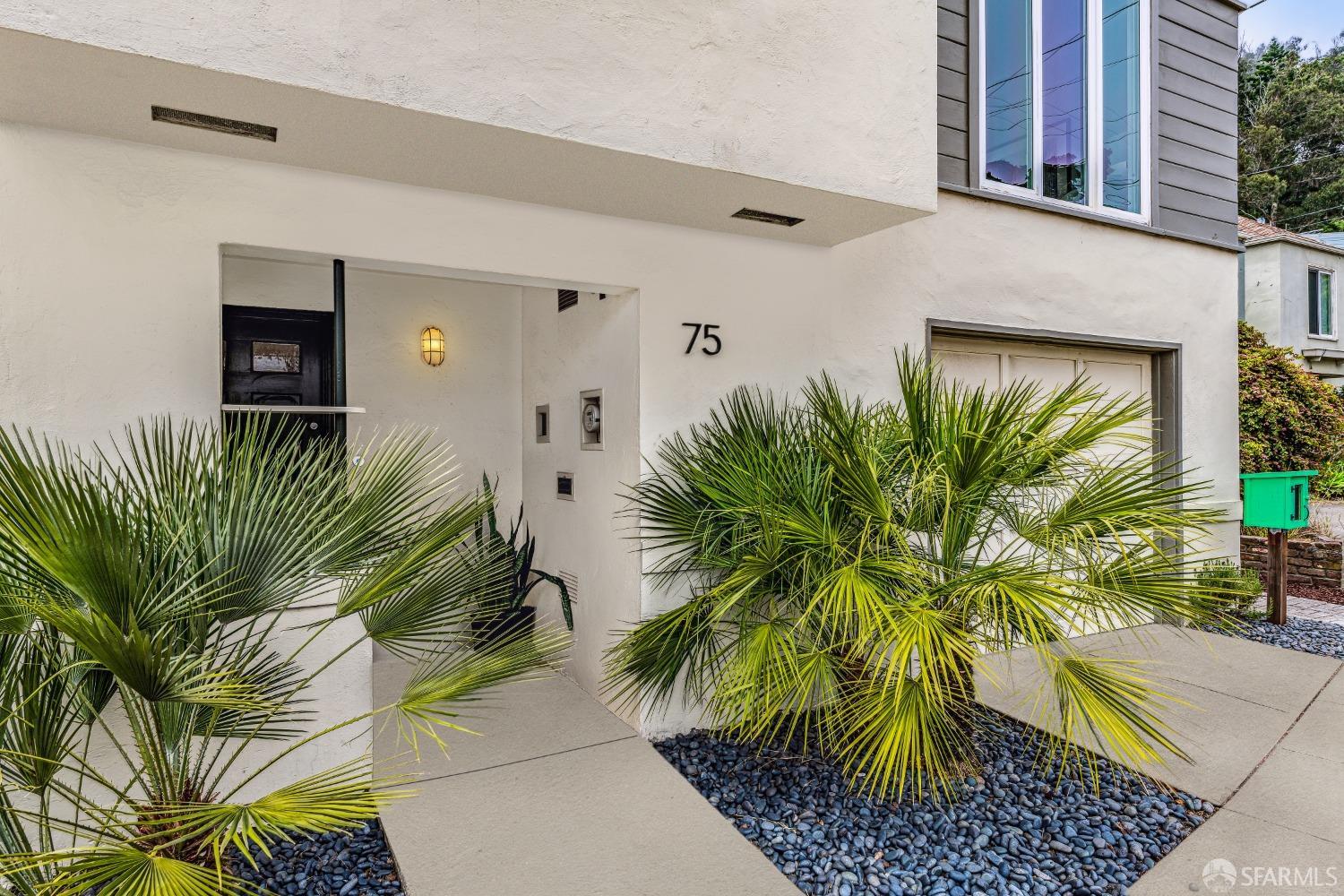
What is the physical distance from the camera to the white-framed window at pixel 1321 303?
1689cm

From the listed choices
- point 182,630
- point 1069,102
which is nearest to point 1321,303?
point 1069,102

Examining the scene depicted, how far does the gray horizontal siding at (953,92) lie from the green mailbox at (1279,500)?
371cm

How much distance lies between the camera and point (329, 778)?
195 cm

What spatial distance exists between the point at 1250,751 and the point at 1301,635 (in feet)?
9.81

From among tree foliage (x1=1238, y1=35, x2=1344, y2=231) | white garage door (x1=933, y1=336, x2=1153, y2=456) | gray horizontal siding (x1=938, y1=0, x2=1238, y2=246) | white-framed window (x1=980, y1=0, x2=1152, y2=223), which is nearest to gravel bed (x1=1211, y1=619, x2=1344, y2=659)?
Answer: white garage door (x1=933, y1=336, x2=1153, y2=456)

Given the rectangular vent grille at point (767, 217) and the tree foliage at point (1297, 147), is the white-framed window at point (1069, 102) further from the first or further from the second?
the tree foliage at point (1297, 147)

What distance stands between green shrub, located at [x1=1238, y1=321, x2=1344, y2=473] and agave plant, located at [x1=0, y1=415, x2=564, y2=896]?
11.2m

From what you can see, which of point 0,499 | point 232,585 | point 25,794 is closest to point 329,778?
point 232,585

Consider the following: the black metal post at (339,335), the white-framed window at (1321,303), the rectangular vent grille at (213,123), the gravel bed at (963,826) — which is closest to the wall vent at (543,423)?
the black metal post at (339,335)

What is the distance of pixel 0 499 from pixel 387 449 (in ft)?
3.56

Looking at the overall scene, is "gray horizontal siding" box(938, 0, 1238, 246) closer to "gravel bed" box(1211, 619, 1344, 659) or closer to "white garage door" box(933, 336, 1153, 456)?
"white garage door" box(933, 336, 1153, 456)

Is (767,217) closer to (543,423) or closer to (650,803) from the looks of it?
(543,423)

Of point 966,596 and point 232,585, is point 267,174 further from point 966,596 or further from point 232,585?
point 966,596

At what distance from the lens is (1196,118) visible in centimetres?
656
